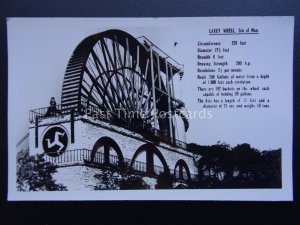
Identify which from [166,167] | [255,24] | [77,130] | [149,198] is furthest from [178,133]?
[255,24]

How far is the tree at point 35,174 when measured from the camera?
5.16 feet

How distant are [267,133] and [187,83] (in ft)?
1.06

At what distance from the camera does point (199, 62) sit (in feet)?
5.27

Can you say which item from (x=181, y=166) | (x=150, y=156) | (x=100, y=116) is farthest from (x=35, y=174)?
(x=181, y=166)

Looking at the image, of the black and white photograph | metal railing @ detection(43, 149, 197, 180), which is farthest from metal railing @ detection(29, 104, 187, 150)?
metal railing @ detection(43, 149, 197, 180)

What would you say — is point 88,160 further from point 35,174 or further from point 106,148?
point 35,174

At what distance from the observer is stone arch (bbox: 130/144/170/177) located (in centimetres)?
Result: 161

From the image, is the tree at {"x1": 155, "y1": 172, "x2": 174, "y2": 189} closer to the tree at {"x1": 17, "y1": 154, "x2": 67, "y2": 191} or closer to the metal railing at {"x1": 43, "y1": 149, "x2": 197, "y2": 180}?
the metal railing at {"x1": 43, "y1": 149, "x2": 197, "y2": 180}

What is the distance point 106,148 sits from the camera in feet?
5.17

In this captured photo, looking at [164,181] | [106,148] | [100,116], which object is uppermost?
[100,116]

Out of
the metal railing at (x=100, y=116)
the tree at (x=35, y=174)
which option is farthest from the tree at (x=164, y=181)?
the tree at (x=35, y=174)

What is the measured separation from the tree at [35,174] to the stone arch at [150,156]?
277 millimetres

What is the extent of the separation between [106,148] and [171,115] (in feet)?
0.83

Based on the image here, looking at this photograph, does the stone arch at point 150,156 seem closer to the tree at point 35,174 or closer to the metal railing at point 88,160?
the metal railing at point 88,160
